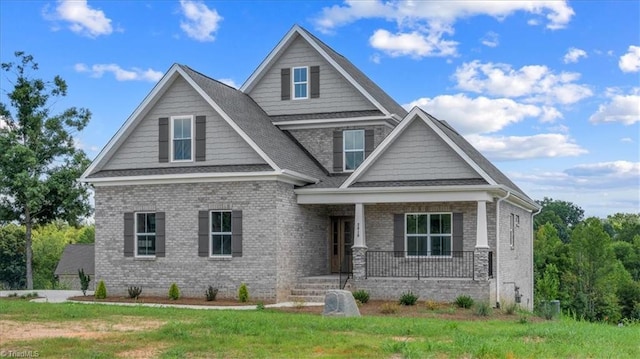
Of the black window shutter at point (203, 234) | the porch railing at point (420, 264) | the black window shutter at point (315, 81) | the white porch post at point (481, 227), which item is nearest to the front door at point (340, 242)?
the porch railing at point (420, 264)

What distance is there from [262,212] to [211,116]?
3.58 m

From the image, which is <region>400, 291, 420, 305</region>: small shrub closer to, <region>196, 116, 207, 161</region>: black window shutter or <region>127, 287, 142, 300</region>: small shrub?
<region>196, 116, 207, 161</region>: black window shutter

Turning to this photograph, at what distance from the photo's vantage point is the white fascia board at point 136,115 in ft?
79.3

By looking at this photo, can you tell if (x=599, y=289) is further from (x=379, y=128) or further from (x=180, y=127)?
(x=180, y=127)

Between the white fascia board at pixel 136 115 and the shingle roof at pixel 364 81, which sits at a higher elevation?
the shingle roof at pixel 364 81

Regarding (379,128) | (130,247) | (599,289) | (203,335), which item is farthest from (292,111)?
(599,289)

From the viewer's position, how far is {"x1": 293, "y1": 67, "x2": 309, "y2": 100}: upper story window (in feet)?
91.8

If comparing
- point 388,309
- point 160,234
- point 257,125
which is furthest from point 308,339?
point 257,125

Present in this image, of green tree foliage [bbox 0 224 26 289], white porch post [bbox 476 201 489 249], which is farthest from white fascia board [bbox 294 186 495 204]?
green tree foliage [bbox 0 224 26 289]

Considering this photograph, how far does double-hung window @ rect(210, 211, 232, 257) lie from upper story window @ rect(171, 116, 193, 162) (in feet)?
7.19

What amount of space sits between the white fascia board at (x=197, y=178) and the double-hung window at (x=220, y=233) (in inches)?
45.3

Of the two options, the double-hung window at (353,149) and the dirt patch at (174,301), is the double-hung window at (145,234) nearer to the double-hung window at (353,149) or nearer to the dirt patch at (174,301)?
the dirt patch at (174,301)

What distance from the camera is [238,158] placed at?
23.5 m

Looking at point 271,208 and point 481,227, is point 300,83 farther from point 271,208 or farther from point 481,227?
point 481,227
